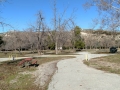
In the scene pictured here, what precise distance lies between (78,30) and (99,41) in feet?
44.7

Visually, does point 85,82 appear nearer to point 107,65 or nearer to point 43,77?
point 43,77

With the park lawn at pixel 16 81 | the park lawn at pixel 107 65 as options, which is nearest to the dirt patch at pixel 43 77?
the park lawn at pixel 16 81

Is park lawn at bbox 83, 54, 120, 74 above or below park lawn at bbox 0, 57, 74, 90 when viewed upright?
above

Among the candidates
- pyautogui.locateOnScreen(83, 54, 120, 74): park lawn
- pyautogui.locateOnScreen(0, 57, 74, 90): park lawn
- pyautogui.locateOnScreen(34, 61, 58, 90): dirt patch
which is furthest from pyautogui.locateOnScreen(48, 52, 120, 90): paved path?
pyautogui.locateOnScreen(83, 54, 120, 74): park lawn

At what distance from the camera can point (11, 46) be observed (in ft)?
203

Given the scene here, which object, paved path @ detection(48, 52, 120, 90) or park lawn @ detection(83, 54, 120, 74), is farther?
park lawn @ detection(83, 54, 120, 74)

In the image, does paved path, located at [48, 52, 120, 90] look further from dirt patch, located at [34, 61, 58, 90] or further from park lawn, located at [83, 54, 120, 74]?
park lawn, located at [83, 54, 120, 74]

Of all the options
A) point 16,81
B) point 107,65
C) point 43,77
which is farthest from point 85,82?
point 107,65

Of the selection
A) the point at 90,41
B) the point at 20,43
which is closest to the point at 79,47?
the point at 90,41

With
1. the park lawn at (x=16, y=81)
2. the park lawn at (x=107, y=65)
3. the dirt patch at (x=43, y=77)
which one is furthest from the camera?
the park lawn at (x=107, y=65)

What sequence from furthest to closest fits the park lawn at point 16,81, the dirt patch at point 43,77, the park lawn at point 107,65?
1. the park lawn at point 107,65
2. the dirt patch at point 43,77
3. the park lawn at point 16,81

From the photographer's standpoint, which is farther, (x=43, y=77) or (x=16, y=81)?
(x=43, y=77)

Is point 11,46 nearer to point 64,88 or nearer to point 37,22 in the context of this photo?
point 37,22

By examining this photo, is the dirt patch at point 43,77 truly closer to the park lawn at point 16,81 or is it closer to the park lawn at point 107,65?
the park lawn at point 16,81
